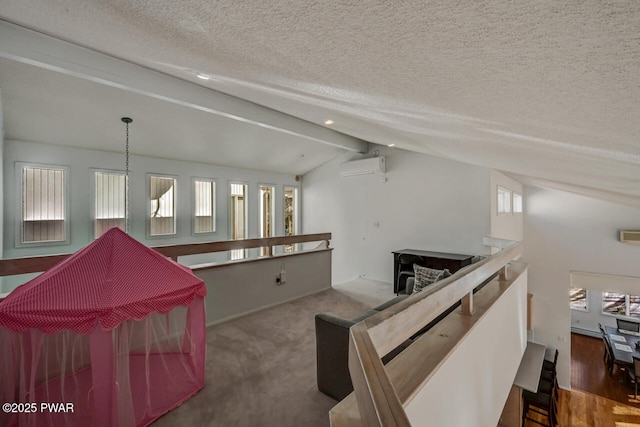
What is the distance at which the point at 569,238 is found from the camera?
22.1ft

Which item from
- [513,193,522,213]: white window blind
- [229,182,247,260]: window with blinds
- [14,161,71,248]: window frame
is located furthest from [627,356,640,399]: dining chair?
[14,161,71,248]: window frame

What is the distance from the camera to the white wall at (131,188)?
392cm

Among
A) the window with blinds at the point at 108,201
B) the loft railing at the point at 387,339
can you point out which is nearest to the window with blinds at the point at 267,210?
the window with blinds at the point at 108,201

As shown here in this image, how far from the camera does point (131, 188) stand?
4.98 meters

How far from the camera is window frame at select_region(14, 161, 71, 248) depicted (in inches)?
155

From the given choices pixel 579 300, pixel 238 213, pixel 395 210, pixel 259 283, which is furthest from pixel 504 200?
pixel 579 300

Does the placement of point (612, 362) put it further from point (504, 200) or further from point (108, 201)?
point (108, 201)

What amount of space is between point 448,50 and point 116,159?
5680 millimetres

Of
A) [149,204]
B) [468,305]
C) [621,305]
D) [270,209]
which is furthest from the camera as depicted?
[621,305]

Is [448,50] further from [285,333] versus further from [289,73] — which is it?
[285,333]

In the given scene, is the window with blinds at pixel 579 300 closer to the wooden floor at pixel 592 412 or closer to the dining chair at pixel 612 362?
the dining chair at pixel 612 362

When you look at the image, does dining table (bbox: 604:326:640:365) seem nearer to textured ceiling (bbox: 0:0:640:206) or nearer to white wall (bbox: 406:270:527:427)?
white wall (bbox: 406:270:527:427)

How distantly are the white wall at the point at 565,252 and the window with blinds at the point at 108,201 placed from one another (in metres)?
9.30

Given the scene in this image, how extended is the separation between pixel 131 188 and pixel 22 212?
1413mm
